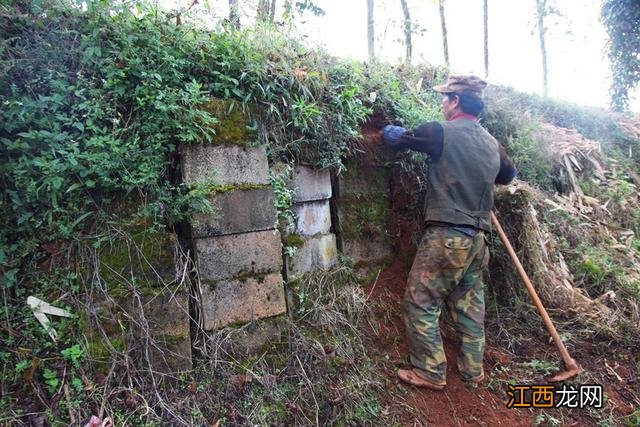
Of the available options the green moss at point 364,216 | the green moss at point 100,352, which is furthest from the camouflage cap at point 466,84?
the green moss at point 100,352

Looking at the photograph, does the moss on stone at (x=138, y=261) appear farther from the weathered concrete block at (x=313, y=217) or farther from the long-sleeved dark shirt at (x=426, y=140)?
the long-sleeved dark shirt at (x=426, y=140)

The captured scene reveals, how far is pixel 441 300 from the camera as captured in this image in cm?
296

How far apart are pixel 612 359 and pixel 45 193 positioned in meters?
4.37

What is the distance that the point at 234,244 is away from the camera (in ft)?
8.43

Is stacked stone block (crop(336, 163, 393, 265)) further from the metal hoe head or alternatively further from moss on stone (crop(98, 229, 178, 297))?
the metal hoe head

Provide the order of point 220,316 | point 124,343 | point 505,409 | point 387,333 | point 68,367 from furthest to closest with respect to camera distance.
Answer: point 387,333, point 505,409, point 220,316, point 124,343, point 68,367

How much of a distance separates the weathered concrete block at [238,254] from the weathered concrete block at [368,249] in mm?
790

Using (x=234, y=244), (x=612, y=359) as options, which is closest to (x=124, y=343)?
(x=234, y=244)

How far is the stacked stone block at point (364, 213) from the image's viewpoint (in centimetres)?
330

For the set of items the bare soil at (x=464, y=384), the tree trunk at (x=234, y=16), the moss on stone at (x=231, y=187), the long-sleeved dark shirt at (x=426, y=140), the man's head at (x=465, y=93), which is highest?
the tree trunk at (x=234, y=16)

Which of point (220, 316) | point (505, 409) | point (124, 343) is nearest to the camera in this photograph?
point (124, 343)

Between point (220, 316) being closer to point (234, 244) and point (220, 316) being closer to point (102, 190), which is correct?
point (234, 244)

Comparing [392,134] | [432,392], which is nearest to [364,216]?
[392,134]

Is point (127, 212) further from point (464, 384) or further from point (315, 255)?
point (464, 384)
